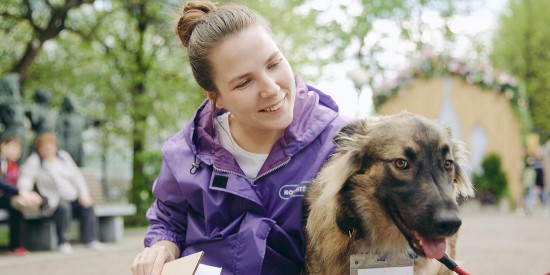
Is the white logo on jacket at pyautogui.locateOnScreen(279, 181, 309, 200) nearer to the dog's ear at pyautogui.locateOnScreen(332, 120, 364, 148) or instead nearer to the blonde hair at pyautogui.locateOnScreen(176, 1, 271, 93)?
the dog's ear at pyautogui.locateOnScreen(332, 120, 364, 148)

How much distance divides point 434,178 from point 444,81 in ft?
58.0

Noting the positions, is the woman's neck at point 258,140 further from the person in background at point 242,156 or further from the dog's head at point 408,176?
the dog's head at point 408,176

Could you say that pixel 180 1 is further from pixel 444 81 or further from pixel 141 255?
pixel 444 81

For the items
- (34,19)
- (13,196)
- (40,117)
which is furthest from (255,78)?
(34,19)

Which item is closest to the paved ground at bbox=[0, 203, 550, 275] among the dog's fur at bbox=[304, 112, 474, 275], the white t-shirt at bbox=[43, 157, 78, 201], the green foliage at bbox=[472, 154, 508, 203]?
the white t-shirt at bbox=[43, 157, 78, 201]

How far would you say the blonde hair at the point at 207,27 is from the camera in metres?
2.89

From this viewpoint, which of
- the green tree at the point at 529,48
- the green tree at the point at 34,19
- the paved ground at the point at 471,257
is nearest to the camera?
the paved ground at the point at 471,257

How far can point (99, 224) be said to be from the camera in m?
11.3

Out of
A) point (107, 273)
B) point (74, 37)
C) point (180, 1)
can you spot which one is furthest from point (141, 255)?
point (74, 37)

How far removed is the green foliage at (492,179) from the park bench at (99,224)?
1140cm

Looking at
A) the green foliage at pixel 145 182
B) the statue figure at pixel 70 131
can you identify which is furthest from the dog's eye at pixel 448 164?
the green foliage at pixel 145 182

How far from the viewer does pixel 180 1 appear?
3.57 meters

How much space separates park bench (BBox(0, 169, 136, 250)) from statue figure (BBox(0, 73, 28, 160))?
1.54 metres

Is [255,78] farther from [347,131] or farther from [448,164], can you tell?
[448,164]
